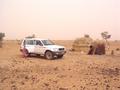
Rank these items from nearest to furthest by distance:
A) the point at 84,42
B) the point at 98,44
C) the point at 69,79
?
the point at 69,79
the point at 98,44
the point at 84,42

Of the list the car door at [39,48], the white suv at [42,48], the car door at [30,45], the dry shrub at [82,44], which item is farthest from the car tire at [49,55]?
the dry shrub at [82,44]

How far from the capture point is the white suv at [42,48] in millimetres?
25375

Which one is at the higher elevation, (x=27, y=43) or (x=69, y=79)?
(x=27, y=43)

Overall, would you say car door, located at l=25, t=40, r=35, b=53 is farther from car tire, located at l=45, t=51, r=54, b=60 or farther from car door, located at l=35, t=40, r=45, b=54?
car tire, located at l=45, t=51, r=54, b=60

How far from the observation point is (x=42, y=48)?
2600 cm

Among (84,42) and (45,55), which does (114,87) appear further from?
(84,42)

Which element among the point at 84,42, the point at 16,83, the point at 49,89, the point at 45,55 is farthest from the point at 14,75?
the point at 84,42

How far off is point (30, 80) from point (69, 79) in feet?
6.51

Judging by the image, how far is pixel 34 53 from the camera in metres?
26.9

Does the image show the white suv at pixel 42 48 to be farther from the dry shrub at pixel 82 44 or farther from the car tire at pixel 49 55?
the dry shrub at pixel 82 44

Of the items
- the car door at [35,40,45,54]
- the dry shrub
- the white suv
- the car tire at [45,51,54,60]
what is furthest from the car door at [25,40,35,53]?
the dry shrub

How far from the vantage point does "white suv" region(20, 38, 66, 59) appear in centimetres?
2538

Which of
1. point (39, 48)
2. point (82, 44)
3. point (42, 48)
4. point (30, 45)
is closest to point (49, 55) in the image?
point (42, 48)

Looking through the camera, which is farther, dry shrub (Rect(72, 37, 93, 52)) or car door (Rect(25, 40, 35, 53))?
dry shrub (Rect(72, 37, 93, 52))
